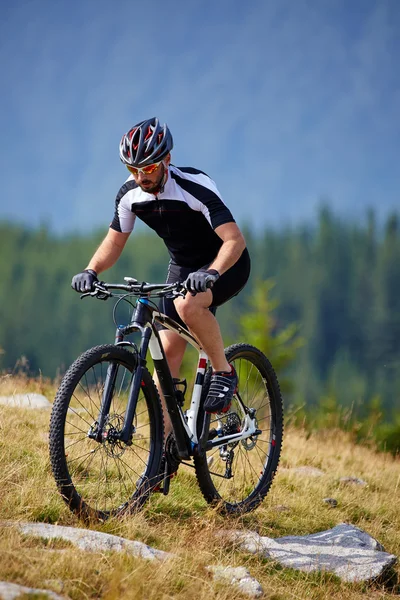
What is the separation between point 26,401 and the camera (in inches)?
327

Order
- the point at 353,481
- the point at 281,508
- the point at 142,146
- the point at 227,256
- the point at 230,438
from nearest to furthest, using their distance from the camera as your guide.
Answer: the point at 142,146
the point at 227,256
the point at 230,438
the point at 281,508
the point at 353,481

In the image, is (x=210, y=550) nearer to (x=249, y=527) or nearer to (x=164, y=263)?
(x=249, y=527)

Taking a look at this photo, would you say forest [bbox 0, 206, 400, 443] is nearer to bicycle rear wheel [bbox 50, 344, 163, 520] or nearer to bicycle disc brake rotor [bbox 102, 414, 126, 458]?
bicycle rear wheel [bbox 50, 344, 163, 520]

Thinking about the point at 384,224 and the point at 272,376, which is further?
the point at 384,224

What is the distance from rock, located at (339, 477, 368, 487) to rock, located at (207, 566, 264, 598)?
3811 millimetres

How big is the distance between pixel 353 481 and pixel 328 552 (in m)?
3.01

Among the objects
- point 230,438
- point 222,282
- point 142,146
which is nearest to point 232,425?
point 230,438

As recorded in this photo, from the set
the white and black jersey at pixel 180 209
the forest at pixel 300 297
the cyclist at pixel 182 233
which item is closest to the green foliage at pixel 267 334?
the cyclist at pixel 182 233

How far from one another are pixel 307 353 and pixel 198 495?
120927 mm

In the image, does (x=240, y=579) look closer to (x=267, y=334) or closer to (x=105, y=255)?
(x=105, y=255)

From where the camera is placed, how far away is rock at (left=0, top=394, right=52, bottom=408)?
7681mm

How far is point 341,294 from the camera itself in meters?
132

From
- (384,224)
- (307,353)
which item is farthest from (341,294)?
(384,224)

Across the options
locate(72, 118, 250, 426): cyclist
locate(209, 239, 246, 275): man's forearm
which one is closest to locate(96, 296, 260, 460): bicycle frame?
locate(72, 118, 250, 426): cyclist
